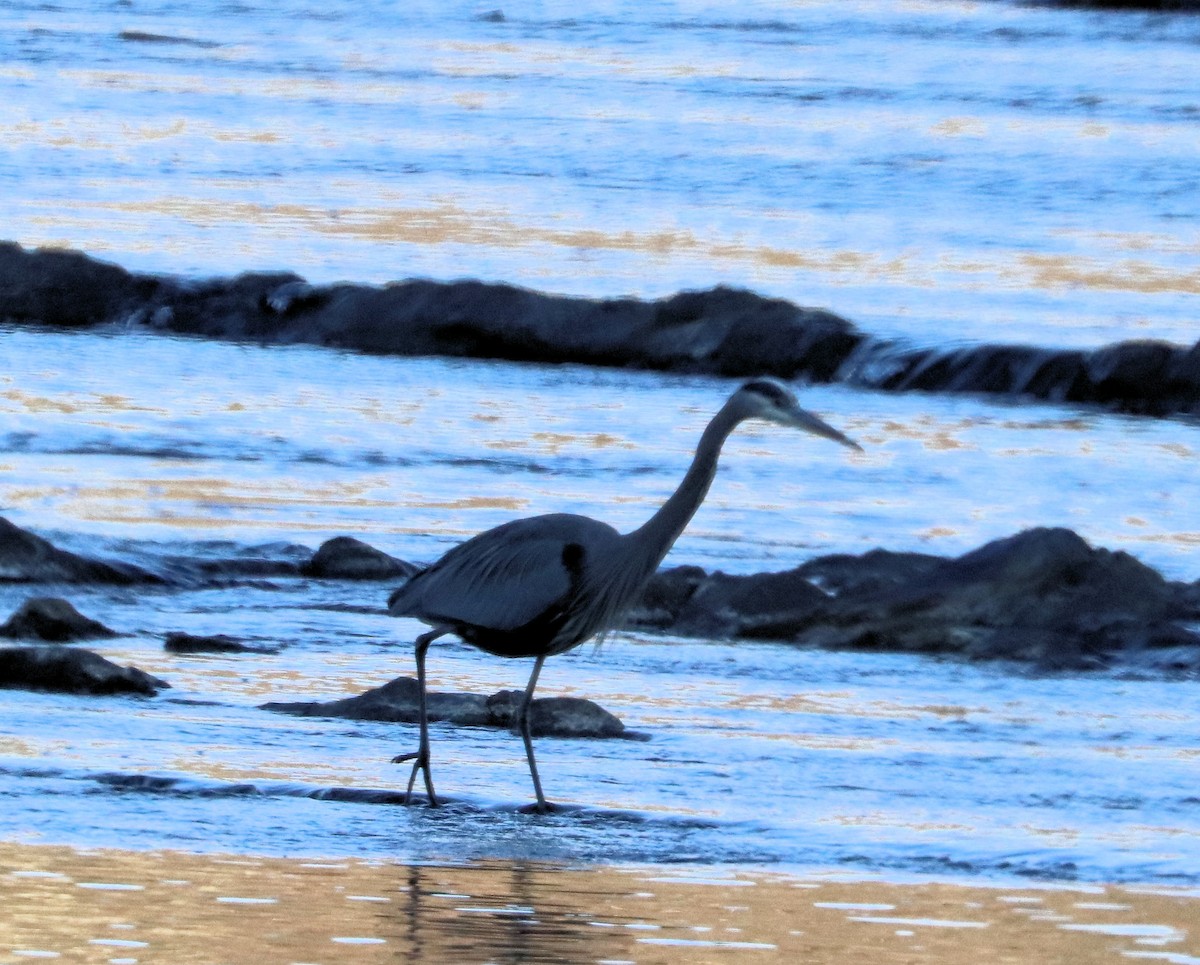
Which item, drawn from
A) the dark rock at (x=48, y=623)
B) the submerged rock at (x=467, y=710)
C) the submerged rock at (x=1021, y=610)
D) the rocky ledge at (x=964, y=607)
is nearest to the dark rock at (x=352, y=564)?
the rocky ledge at (x=964, y=607)

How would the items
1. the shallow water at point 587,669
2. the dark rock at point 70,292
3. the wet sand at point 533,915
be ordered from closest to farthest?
the wet sand at point 533,915 < the shallow water at point 587,669 < the dark rock at point 70,292

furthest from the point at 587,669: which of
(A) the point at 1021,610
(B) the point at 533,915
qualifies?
(B) the point at 533,915

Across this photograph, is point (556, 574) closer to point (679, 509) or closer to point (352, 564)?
point (679, 509)

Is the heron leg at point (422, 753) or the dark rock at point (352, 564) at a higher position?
the dark rock at point (352, 564)

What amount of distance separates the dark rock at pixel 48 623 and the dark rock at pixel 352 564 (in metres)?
1.18

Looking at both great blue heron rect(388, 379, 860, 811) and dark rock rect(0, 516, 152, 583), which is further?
dark rock rect(0, 516, 152, 583)

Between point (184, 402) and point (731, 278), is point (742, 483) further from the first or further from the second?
point (731, 278)

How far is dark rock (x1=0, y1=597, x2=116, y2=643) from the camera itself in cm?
719

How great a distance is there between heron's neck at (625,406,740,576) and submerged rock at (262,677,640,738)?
41 cm

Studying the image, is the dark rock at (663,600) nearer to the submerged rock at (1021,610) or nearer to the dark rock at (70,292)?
the submerged rock at (1021,610)

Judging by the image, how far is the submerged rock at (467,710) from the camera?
659 centimetres

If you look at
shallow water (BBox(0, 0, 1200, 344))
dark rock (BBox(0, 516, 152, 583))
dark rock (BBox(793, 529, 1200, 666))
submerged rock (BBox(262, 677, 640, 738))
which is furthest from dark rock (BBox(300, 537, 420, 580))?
shallow water (BBox(0, 0, 1200, 344))

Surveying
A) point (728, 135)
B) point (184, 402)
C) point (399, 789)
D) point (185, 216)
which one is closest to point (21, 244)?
point (185, 216)

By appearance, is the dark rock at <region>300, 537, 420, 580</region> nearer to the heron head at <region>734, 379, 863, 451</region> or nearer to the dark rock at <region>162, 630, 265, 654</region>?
the dark rock at <region>162, 630, 265, 654</region>
